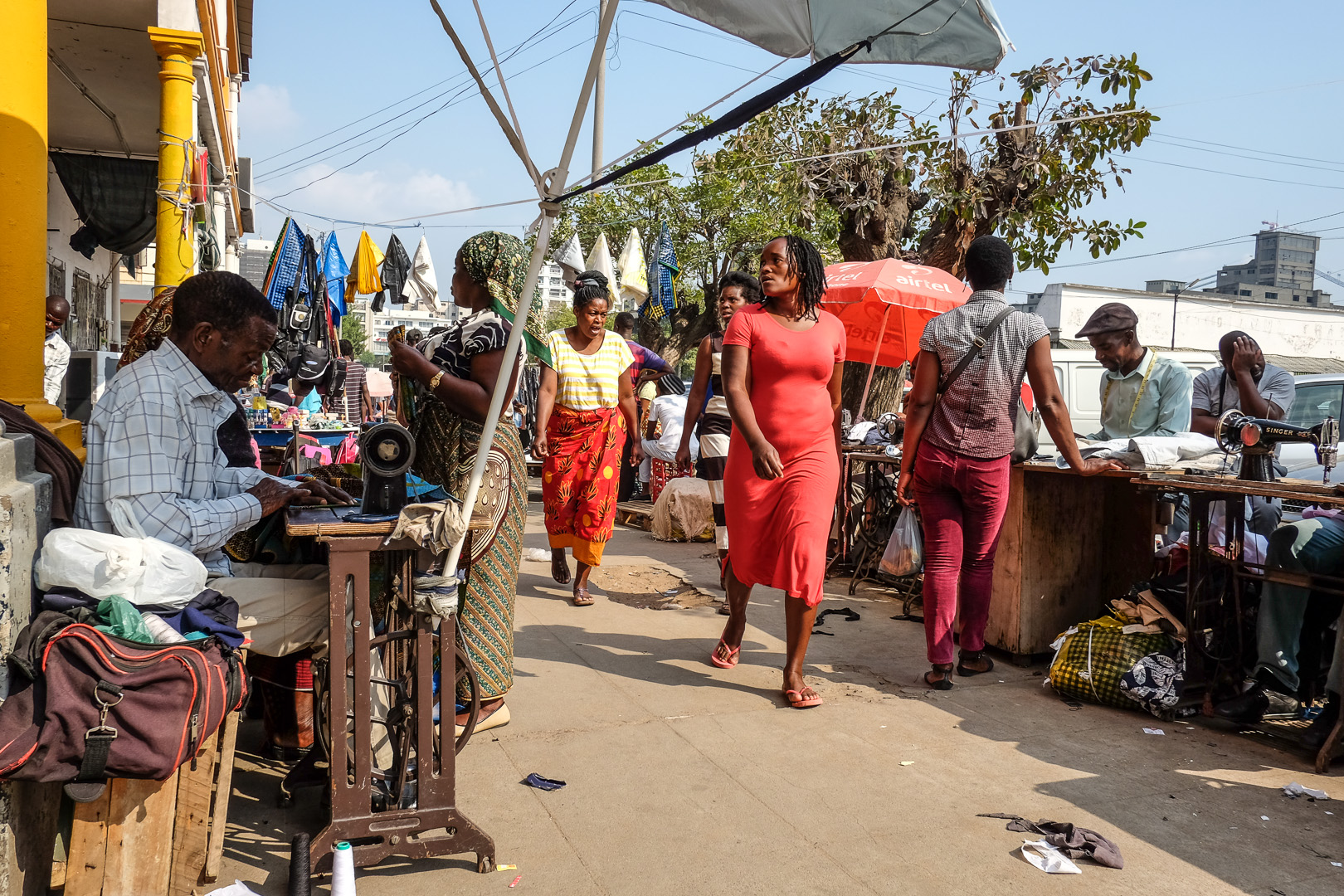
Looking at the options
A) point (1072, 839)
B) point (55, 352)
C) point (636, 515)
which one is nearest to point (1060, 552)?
point (1072, 839)

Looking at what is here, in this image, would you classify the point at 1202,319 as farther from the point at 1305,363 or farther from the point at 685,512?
the point at 685,512

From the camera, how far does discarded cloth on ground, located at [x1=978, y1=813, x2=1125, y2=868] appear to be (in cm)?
285

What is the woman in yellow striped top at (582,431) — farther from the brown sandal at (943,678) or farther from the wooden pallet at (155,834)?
the wooden pallet at (155,834)

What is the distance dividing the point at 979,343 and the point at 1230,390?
8.38ft

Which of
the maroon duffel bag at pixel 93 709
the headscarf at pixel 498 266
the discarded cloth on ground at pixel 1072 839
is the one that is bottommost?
the discarded cloth on ground at pixel 1072 839

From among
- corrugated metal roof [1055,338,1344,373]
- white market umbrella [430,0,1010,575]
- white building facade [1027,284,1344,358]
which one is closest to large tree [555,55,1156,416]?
white market umbrella [430,0,1010,575]

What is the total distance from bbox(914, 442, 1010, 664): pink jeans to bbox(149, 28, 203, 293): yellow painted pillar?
596 cm

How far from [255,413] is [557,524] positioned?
4.24 m

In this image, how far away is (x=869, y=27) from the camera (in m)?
3.21

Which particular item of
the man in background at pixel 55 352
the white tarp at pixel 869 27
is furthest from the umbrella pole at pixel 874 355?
the man in background at pixel 55 352

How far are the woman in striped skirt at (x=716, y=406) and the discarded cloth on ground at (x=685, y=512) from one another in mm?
1681

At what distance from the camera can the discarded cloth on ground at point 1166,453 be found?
14.7 ft

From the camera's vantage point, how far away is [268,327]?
2971 mm

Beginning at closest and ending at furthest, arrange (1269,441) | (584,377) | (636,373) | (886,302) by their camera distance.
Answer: (1269,441) < (584,377) < (636,373) < (886,302)
